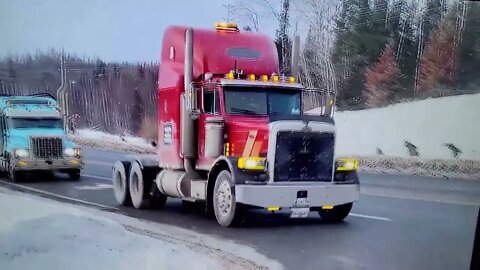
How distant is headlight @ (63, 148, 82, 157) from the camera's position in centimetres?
278

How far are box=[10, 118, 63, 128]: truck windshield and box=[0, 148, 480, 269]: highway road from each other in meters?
0.20

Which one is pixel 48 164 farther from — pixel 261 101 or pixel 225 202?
pixel 261 101

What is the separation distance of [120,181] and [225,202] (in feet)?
1.83

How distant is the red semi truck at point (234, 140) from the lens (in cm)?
291

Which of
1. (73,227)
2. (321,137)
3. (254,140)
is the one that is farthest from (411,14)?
(73,227)

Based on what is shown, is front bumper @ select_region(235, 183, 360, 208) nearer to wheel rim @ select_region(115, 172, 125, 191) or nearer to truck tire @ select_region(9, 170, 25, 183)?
wheel rim @ select_region(115, 172, 125, 191)

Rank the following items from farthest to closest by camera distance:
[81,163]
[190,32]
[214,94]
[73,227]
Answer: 1. [214,94]
2. [190,32]
3. [81,163]
4. [73,227]

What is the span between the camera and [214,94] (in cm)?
343

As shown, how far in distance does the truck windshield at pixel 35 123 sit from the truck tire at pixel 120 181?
1.18 ft

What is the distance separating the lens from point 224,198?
124 inches

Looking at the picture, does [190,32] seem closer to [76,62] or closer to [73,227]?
[76,62]

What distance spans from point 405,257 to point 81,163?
1571mm

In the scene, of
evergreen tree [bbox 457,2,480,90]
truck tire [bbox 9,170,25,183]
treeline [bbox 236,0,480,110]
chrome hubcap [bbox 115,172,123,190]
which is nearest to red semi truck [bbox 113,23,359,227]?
chrome hubcap [bbox 115,172,123,190]

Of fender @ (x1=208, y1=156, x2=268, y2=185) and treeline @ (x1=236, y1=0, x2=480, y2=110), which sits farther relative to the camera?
fender @ (x1=208, y1=156, x2=268, y2=185)
